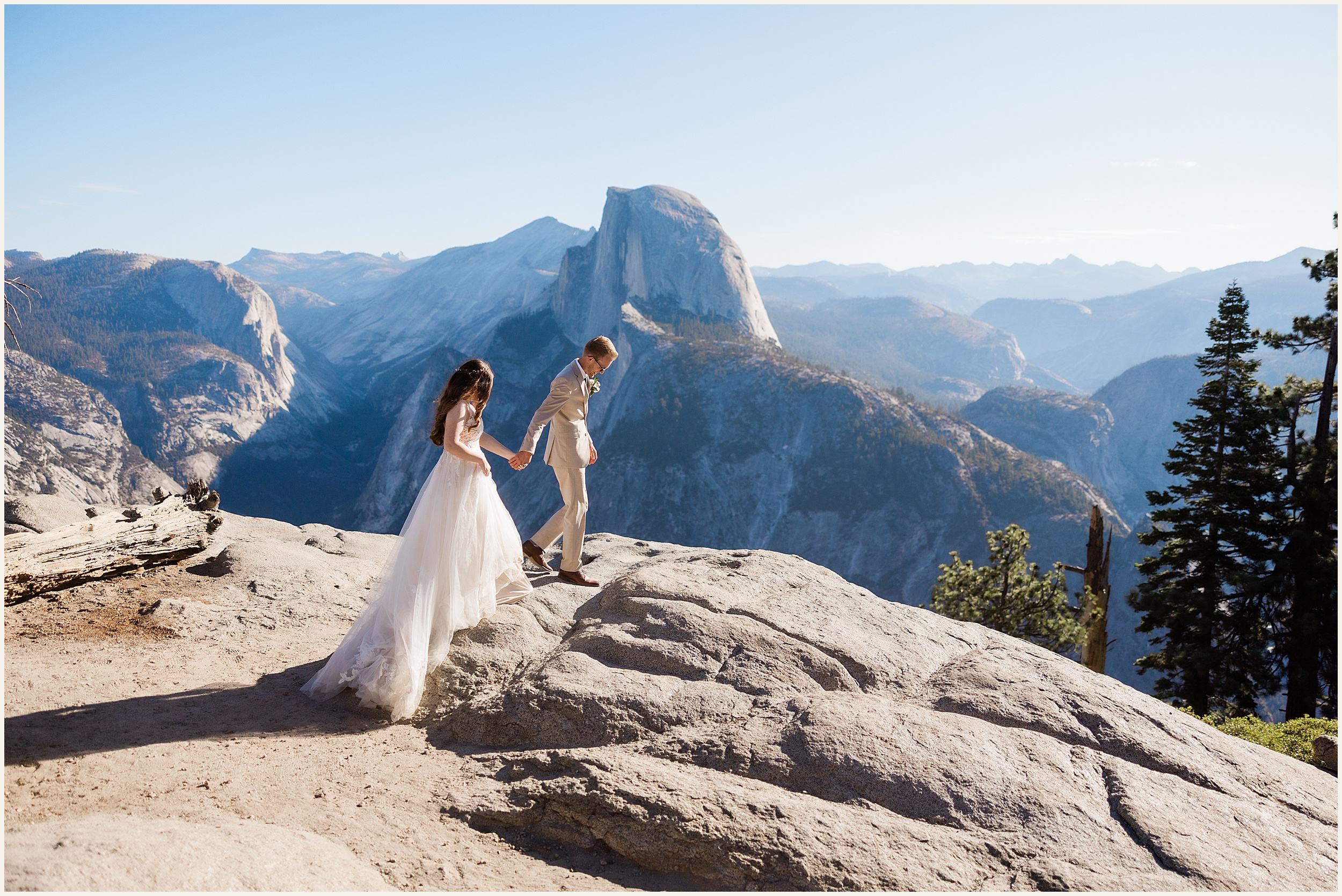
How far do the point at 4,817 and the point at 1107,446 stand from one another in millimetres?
190219

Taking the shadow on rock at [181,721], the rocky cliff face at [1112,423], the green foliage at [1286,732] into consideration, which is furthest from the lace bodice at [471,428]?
the rocky cliff face at [1112,423]

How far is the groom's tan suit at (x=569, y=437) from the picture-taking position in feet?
26.8

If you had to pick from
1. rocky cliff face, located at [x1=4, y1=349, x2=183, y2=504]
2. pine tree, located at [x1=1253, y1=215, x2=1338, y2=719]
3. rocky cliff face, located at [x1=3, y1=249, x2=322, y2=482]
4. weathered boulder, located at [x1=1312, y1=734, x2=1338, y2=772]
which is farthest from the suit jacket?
rocky cliff face, located at [x1=3, y1=249, x2=322, y2=482]

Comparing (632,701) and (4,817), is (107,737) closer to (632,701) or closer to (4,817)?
(4,817)

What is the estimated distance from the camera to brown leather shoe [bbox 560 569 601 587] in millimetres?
9383

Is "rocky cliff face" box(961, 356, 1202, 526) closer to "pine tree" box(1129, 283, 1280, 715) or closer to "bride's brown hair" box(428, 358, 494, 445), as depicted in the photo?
"pine tree" box(1129, 283, 1280, 715)

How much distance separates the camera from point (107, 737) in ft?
18.9

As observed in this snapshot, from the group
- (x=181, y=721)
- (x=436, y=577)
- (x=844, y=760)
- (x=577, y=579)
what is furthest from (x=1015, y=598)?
(x=181, y=721)

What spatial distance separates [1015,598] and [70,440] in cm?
13409

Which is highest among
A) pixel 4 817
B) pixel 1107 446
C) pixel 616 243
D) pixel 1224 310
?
pixel 616 243

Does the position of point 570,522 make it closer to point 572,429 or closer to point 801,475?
point 572,429

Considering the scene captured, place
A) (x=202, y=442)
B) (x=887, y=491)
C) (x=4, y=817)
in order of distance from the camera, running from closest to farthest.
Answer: (x=4, y=817)
(x=887, y=491)
(x=202, y=442)

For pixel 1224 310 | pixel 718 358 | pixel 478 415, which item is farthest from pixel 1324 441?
pixel 718 358

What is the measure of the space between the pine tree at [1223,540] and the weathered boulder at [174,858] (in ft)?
80.8
